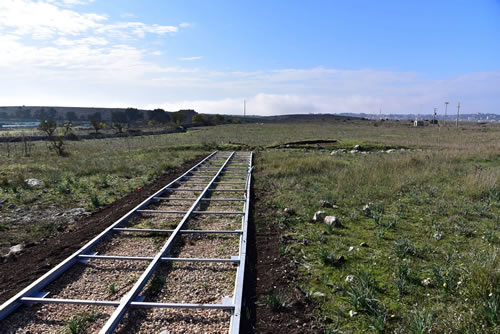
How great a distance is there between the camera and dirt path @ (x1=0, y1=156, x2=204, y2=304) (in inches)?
177

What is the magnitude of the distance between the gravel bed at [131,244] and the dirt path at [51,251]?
45 cm

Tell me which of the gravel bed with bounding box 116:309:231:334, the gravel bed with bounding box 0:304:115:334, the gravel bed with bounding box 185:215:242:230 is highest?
the gravel bed with bounding box 185:215:242:230

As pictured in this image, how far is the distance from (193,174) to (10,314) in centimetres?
970

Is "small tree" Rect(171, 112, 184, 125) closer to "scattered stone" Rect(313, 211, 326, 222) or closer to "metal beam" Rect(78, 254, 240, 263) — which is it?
"scattered stone" Rect(313, 211, 326, 222)

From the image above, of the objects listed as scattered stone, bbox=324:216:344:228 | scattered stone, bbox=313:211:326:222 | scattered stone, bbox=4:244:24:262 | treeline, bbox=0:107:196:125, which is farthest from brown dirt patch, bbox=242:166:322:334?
treeline, bbox=0:107:196:125

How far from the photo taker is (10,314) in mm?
3643

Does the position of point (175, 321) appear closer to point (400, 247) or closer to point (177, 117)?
point (400, 247)

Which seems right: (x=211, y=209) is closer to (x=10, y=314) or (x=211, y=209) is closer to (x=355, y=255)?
(x=355, y=255)

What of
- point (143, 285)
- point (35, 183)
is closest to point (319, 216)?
point (143, 285)

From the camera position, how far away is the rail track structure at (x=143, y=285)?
3.50 meters

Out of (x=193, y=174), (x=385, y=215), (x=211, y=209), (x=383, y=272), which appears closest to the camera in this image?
(x=383, y=272)

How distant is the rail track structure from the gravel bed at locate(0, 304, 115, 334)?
0.03 feet

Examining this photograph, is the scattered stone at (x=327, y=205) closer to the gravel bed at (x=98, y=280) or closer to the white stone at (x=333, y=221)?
the white stone at (x=333, y=221)

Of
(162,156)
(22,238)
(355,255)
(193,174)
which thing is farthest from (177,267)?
(162,156)
